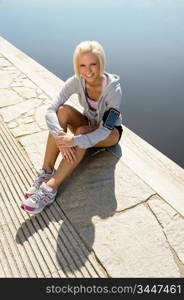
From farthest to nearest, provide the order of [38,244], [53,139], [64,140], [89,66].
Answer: [53,139] < [64,140] < [89,66] < [38,244]

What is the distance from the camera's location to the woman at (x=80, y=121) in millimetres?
2516

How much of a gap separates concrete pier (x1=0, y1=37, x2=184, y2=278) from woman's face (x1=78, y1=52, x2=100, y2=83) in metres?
0.98

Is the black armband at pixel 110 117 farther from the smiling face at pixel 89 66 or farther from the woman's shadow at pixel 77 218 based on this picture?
the woman's shadow at pixel 77 218

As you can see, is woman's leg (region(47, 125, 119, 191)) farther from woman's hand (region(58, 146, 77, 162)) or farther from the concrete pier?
the concrete pier

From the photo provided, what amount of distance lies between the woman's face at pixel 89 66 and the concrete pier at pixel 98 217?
983mm

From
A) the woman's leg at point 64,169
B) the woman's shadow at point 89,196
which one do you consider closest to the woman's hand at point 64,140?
the woman's leg at point 64,169

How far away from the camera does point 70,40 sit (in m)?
19.3

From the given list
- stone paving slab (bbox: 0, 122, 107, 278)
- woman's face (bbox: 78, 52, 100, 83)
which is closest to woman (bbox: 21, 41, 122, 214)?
woman's face (bbox: 78, 52, 100, 83)

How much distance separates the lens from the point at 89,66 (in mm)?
2488

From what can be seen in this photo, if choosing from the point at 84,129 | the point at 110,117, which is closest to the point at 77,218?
the point at 84,129

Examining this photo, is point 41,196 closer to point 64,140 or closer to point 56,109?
point 64,140

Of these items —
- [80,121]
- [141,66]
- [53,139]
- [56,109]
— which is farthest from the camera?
[141,66]

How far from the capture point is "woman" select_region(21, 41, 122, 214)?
8.25 feet

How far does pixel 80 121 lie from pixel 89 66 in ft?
2.17
